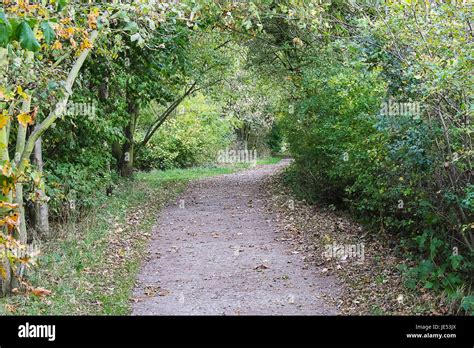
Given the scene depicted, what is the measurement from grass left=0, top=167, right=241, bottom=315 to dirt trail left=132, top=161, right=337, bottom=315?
298mm

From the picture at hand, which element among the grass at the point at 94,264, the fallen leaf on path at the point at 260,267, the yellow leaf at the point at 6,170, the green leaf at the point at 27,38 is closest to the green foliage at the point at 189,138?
the grass at the point at 94,264

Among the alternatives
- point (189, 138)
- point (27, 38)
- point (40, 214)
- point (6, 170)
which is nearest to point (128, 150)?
point (189, 138)

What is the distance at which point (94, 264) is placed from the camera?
886 centimetres

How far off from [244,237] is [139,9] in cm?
593

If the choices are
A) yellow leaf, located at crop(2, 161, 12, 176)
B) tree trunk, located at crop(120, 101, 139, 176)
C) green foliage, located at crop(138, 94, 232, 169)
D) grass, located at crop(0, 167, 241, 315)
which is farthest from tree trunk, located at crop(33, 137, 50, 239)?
green foliage, located at crop(138, 94, 232, 169)

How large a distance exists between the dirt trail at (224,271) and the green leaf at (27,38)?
4642 mm

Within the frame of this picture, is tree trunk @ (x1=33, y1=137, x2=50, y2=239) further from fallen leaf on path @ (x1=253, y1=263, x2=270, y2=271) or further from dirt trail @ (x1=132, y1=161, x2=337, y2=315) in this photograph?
fallen leaf on path @ (x1=253, y1=263, x2=270, y2=271)

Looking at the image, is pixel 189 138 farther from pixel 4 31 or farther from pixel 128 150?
pixel 4 31

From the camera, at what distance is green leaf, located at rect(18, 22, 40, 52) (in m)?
3.58

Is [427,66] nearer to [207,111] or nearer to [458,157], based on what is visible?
[458,157]

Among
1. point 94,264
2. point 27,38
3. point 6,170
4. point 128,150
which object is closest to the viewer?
point 27,38

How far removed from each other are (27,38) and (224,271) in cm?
641

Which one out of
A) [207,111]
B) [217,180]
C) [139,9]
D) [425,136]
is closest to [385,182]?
[425,136]

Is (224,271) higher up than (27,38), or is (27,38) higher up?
(27,38)
